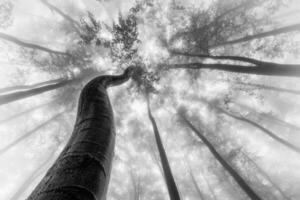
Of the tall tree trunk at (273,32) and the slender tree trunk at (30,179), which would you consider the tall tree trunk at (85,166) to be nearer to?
the tall tree trunk at (273,32)

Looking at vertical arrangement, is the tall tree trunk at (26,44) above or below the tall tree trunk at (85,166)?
above

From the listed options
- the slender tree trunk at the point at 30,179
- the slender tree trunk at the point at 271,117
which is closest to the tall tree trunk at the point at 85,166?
the slender tree trunk at the point at 271,117

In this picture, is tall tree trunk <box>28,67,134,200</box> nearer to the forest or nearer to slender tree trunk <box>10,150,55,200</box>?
the forest

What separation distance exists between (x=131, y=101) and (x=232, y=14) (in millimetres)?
9594

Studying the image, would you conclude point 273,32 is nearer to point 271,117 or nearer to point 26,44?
point 271,117

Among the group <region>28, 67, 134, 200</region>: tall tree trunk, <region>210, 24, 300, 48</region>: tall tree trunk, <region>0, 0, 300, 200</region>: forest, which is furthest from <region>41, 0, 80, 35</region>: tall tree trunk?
<region>28, 67, 134, 200</region>: tall tree trunk

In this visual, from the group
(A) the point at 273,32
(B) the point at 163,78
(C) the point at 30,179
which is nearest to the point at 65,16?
(B) the point at 163,78

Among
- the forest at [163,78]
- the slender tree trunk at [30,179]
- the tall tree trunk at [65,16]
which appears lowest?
the slender tree trunk at [30,179]

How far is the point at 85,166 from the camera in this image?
1.02m

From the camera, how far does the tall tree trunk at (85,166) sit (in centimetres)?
85

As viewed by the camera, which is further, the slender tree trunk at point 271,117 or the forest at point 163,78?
the slender tree trunk at point 271,117

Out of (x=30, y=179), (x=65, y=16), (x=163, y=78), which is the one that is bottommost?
(x=30, y=179)

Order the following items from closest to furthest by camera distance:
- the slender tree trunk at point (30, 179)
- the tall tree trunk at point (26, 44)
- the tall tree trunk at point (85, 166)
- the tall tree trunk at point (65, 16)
Answer: the tall tree trunk at point (85, 166) → the tall tree trunk at point (26, 44) → the tall tree trunk at point (65, 16) → the slender tree trunk at point (30, 179)

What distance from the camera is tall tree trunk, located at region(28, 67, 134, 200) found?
0.85 metres
